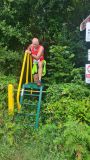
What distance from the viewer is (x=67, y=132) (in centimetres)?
843

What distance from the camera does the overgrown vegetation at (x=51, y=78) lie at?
335 inches

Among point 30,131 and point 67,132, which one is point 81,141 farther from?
point 30,131

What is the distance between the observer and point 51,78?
11.5 meters

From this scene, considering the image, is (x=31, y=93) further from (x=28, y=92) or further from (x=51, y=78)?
(x=51, y=78)

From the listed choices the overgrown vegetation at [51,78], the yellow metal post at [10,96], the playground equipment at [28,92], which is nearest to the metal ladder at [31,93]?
the playground equipment at [28,92]

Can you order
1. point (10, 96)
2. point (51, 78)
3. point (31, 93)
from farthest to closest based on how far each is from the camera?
point (51, 78), point (31, 93), point (10, 96)

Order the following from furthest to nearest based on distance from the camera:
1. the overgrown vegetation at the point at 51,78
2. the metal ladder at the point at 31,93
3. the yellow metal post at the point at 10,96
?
the metal ladder at the point at 31,93 < the yellow metal post at the point at 10,96 < the overgrown vegetation at the point at 51,78

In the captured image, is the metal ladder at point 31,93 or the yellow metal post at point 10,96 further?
the metal ladder at point 31,93

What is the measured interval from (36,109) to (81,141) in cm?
251

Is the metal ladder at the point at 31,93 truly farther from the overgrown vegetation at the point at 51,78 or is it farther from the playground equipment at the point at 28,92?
the overgrown vegetation at the point at 51,78

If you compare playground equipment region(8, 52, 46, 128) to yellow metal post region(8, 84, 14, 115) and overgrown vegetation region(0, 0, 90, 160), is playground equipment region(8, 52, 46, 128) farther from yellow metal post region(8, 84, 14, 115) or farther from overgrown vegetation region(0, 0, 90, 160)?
overgrown vegetation region(0, 0, 90, 160)

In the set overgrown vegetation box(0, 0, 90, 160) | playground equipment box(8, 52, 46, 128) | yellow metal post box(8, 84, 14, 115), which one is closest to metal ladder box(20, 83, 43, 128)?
playground equipment box(8, 52, 46, 128)

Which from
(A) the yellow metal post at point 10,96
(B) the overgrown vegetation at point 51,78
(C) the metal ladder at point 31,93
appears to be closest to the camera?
(B) the overgrown vegetation at point 51,78

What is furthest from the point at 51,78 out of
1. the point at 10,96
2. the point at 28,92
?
the point at 10,96
